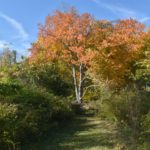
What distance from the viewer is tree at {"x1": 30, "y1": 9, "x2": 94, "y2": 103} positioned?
67.8 feet

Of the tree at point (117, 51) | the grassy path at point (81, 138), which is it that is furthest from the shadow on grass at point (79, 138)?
the tree at point (117, 51)

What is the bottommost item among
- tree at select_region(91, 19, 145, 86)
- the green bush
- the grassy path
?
the grassy path

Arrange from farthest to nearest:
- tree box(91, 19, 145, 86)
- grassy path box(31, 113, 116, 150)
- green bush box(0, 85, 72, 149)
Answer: tree box(91, 19, 145, 86)
grassy path box(31, 113, 116, 150)
green bush box(0, 85, 72, 149)

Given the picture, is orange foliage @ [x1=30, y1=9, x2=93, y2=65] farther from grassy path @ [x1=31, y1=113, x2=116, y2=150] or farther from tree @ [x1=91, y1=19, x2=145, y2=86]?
grassy path @ [x1=31, y1=113, x2=116, y2=150]

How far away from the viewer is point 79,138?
1041 cm

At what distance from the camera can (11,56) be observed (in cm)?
4019

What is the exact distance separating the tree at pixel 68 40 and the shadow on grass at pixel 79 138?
25.7 feet

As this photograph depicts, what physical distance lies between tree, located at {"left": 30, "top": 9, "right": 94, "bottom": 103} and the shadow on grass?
7.84 metres

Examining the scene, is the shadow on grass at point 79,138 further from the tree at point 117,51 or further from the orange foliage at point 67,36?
the orange foliage at point 67,36

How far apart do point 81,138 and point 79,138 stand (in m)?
0.06

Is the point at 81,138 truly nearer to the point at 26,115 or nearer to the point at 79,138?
the point at 79,138

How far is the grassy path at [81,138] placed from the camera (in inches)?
361

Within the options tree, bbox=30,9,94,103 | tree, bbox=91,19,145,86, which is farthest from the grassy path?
tree, bbox=30,9,94,103

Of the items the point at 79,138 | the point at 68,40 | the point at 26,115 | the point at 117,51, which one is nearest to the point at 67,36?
the point at 68,40
